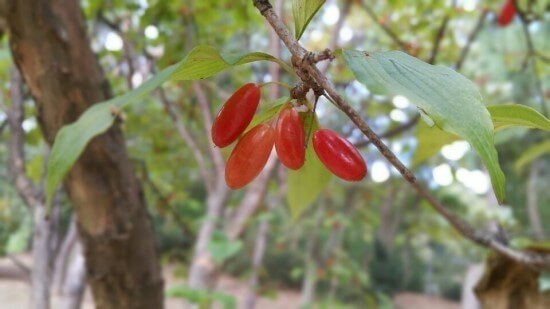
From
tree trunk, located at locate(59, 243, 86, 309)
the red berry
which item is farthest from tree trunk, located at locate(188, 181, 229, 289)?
the red berry

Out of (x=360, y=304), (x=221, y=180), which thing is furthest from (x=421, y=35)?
(x=360, y=304)

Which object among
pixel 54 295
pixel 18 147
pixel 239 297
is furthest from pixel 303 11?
pixel 239 297

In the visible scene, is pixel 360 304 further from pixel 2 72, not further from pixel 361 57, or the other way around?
pixel 361 57

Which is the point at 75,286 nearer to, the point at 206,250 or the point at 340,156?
the point at 206,250

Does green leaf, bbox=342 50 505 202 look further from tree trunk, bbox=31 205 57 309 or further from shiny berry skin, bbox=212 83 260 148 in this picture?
tree trunk, bbox=31 205 57 309

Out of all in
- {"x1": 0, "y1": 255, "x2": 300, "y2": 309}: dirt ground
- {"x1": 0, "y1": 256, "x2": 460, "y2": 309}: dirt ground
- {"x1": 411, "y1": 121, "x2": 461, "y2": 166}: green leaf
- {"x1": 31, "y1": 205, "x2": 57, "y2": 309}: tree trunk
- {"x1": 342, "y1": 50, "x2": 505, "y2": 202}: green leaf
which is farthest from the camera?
{"x1": 0, "y1": 256, "x2": 460, "y2": 309}: dirt ground

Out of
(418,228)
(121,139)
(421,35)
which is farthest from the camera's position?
(418,228)

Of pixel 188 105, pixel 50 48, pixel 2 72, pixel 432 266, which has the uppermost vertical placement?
pixel 2 72
